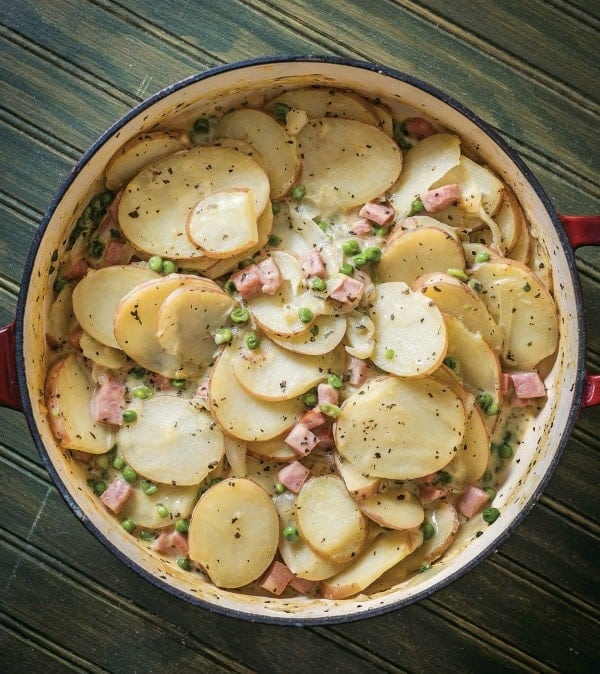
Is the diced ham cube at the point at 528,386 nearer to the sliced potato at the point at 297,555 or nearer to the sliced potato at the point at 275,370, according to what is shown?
the sliced potato at the point at 275,370

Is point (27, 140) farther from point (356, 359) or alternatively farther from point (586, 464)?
point (586, 464)

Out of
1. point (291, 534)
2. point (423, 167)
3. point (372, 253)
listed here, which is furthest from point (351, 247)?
point (291, 534)

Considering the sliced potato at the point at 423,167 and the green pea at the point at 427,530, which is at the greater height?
the sliced potato at the point at 423,167

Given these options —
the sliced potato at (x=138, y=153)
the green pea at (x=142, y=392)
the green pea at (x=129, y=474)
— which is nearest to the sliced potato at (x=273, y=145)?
the sliced potato at (x=138, y=153)

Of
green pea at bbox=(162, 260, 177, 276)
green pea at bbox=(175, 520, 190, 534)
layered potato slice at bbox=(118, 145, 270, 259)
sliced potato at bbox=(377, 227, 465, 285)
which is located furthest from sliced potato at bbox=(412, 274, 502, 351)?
green pea at bbox=(175, 520, 190, 534)

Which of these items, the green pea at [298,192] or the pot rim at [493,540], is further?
the green pea at [298,192]

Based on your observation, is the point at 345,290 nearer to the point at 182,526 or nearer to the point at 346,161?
the point at 346,161
